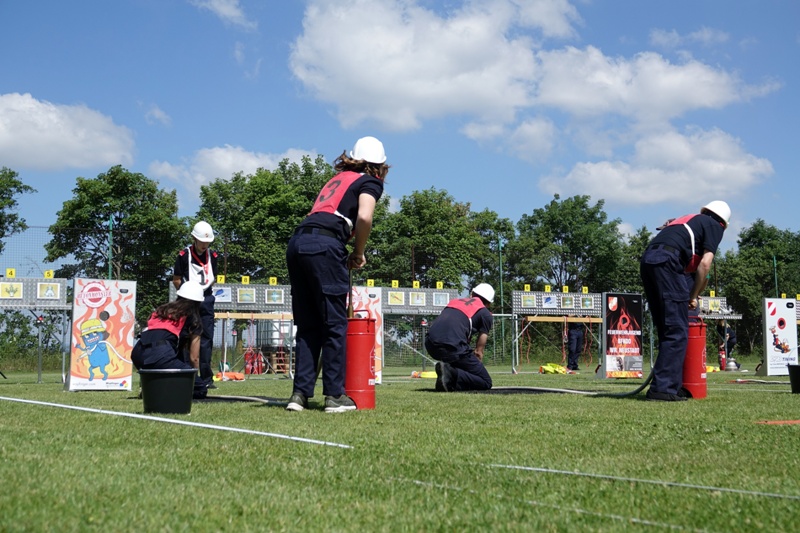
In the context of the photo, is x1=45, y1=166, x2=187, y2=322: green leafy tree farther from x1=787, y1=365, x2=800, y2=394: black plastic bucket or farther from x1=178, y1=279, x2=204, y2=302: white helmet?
x1=787, y1=365, x2=800, y2=394: black plastic bucket

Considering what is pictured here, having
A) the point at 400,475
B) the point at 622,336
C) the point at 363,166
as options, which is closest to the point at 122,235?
the point at 622,336

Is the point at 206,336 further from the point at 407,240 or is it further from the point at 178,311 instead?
the point at 407,240

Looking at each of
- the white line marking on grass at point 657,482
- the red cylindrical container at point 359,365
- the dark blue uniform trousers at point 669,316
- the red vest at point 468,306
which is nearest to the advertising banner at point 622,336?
the red vest at point 468,306

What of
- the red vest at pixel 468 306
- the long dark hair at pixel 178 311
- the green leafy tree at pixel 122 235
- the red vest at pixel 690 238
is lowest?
the long dark hair at pixel 178 311

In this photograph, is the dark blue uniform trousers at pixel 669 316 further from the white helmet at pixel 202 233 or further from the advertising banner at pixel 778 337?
the advertising banner at pixel 778 337

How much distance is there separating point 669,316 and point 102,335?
832cm

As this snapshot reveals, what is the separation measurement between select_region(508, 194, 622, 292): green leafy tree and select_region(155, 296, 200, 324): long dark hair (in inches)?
1820

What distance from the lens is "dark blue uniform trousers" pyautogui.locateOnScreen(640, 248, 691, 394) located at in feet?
25.3

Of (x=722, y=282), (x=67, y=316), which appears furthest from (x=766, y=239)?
(x=67, y=316)

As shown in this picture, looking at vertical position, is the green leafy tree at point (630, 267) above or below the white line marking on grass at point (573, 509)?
above

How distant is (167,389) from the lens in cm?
573

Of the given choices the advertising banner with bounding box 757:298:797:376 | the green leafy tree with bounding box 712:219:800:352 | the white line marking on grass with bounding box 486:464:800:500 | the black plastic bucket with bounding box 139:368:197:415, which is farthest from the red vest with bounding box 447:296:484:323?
the green leafy tree with bounding box 712:219:800:352

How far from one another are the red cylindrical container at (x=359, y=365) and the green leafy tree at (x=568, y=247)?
155 ft

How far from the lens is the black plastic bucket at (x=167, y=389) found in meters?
5.72
